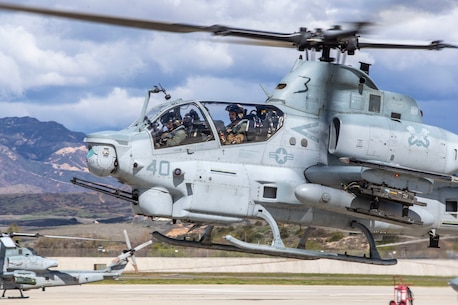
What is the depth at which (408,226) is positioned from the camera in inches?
751

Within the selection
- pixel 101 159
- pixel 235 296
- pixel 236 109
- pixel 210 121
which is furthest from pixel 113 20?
pixel 235 296

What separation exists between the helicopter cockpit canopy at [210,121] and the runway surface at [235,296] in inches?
433

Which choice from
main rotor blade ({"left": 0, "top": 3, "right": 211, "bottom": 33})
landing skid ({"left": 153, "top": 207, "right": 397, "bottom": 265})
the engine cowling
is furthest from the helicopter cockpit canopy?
main rotor blade ({"left": 0, "top": 3, "right": 211, "bottom": 33})

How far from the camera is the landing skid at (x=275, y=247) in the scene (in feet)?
57.6

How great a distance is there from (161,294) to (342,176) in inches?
689

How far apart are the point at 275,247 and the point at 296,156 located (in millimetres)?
2103

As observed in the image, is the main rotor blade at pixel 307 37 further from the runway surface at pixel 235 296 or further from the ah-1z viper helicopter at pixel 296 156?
the runway surface at pixel 235 296

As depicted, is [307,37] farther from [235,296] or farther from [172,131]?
[235,296]

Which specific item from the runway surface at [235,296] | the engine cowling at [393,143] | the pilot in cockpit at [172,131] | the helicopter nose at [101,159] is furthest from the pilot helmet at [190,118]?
the runway surface at [235,296]

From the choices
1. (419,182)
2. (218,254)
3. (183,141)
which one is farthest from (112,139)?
(218,254)

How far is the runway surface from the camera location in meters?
29.8

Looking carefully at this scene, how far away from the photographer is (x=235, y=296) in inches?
1282

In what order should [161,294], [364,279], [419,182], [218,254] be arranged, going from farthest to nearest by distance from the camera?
[218,254], [364,279], [161,294], [419,182]

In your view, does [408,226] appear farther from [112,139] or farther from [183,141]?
[112,139]
